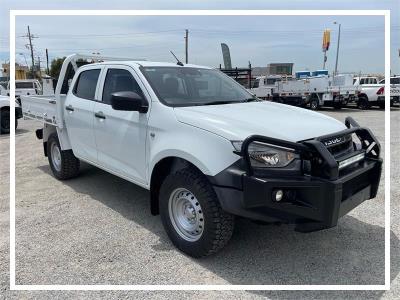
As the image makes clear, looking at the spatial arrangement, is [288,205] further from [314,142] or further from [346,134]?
[346,134]

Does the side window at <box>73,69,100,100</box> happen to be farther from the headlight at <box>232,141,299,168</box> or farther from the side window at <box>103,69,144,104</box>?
the headlight at <box>232,141,299,168</box>

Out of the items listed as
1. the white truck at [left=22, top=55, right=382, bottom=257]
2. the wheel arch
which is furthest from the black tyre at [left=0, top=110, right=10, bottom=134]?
the wheel arch

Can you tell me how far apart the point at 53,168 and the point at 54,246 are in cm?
278

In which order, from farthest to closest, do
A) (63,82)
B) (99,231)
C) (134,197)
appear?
(63,82) → (134,197) → (99,231)

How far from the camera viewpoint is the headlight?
3.10 meters

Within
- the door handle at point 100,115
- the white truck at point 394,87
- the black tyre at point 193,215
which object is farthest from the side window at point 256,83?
the black tyre at point 193,215

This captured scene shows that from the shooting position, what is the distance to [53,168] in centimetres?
650

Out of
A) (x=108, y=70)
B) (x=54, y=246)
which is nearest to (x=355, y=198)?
(x=54, y=246)

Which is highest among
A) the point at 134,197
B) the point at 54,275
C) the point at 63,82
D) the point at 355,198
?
the point at 63,82

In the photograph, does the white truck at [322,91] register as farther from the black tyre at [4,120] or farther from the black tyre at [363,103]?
the black tyre at [4,120]

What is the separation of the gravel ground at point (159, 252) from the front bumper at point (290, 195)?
59 cm

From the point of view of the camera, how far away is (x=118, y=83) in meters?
→ 4.73

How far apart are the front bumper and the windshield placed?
4.02 ft

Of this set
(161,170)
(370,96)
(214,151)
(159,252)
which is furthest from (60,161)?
(370,96)
